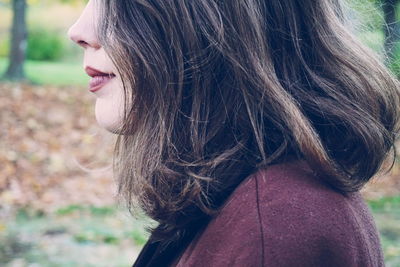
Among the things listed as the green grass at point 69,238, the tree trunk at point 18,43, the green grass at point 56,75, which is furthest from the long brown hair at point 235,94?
the tree trunk at point 18,43

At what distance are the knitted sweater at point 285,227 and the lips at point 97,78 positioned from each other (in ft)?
1.48

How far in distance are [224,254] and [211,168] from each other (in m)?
0.22

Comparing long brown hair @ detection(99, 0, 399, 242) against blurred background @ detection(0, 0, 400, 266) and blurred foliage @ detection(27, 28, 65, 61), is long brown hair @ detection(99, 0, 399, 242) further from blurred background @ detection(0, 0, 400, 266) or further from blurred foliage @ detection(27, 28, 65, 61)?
blurred foliage @ detection(27, 28, 65, 61)

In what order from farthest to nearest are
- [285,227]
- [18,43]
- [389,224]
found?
[18,43]
[389,224]
[285,227]

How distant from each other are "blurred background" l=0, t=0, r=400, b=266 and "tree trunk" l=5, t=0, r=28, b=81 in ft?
0.07

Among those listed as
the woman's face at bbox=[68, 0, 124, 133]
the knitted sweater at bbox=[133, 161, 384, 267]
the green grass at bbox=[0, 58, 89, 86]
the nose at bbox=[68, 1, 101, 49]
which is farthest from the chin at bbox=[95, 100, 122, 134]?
the green grass at bbox=[0, 58, 89, 86]

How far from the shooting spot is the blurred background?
388 centimetres

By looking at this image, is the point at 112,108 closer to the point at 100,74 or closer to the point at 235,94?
the point at 100,74

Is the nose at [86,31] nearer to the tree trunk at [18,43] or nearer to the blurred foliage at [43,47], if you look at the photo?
the tree trunk at [18,43]

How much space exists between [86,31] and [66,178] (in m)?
6.56

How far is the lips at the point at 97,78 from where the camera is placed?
1.57 metres

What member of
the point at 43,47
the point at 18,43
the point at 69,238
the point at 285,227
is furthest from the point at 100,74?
the point at 43,47

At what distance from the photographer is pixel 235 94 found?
145 cm

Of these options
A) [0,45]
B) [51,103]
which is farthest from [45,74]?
[0,45]
